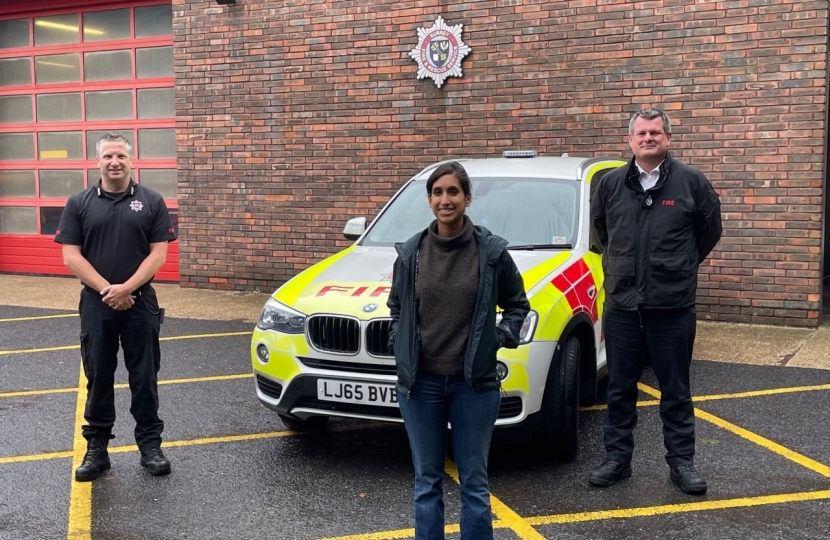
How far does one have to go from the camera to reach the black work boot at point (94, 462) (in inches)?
202

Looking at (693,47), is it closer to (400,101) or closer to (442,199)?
(400,101)

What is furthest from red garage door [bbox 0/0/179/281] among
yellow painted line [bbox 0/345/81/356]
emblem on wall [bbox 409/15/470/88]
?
yellow painted line [bbox 0/345/81/356]

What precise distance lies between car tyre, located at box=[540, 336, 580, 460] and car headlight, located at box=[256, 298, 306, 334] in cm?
135

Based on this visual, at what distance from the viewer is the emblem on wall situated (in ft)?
34.9

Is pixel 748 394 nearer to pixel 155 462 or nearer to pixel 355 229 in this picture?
pixel 355 229

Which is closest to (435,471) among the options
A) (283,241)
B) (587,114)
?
(587,114)

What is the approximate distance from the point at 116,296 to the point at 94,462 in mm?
911

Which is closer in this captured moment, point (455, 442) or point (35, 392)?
point (455, 442)

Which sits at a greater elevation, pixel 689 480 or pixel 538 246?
pixel 538 246

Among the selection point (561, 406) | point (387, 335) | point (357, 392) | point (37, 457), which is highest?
point (387, 335)

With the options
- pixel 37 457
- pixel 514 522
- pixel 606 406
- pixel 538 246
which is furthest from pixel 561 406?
pixel 37 457

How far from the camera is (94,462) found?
17.0 feet

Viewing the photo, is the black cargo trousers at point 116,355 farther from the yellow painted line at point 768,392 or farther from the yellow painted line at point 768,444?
the yellow painted line at point 768,392

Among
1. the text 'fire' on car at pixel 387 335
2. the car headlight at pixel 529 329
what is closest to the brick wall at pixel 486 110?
the text 'fire' on car at pixel 387 335
